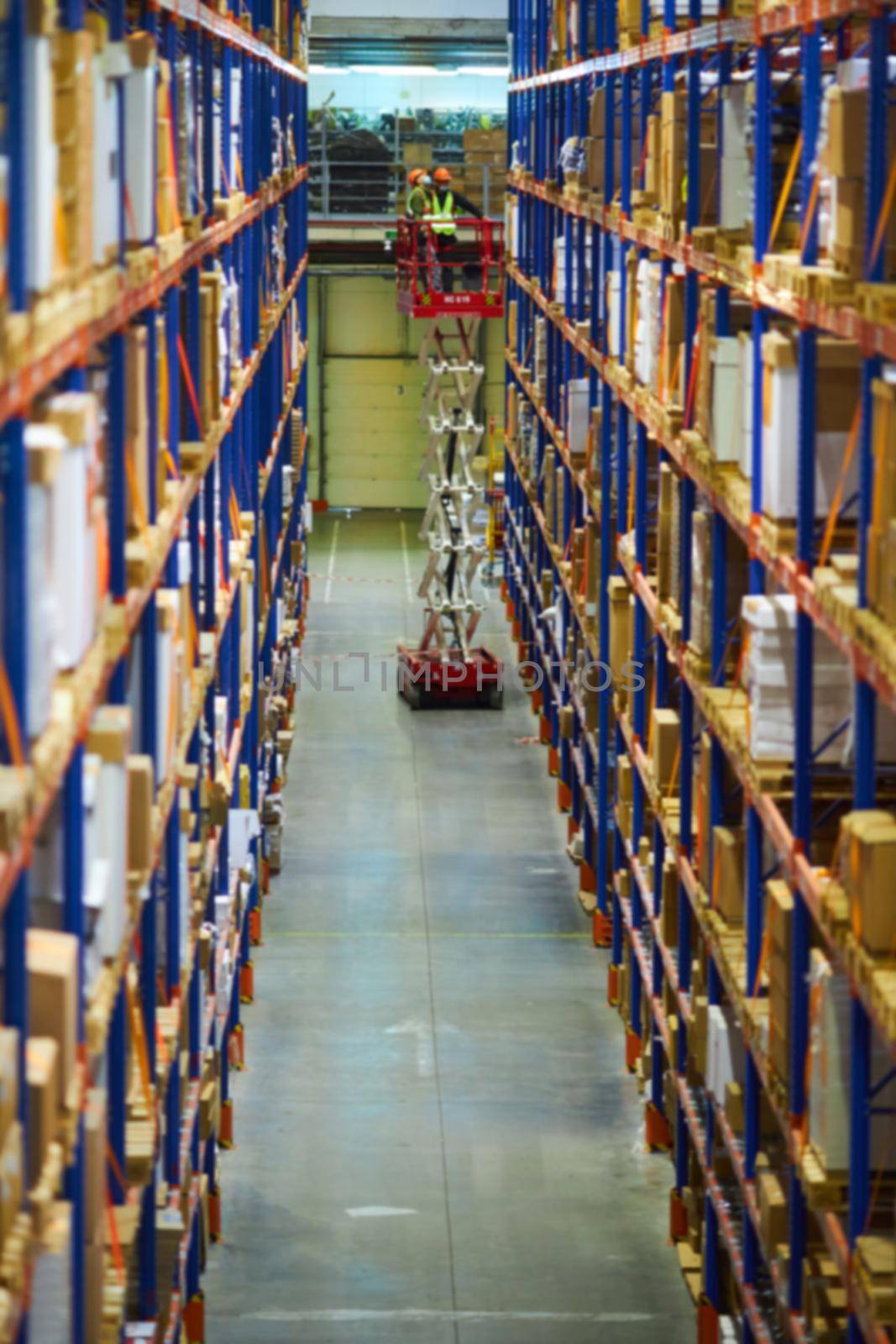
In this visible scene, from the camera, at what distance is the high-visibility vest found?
25750 millimetres

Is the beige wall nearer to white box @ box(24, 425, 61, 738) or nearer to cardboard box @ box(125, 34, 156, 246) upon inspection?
cardboard box @ box(125, 34, 156, 246)

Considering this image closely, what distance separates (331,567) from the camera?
30.8 metres

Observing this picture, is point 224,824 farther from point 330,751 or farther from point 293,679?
point 293,679

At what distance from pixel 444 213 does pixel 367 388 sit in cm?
914

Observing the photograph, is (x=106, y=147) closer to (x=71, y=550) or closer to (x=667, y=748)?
(x=71, y=550)

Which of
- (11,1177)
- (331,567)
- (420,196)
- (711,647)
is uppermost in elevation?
(420,196)

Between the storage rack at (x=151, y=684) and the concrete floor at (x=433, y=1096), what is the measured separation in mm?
472

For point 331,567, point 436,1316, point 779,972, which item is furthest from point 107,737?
point 331,567

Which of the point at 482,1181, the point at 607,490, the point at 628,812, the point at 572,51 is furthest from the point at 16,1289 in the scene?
the point at 572,51

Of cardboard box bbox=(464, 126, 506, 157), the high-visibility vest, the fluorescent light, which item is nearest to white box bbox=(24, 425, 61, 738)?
the high-visibility vest

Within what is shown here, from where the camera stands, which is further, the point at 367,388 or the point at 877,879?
the point at 367,388

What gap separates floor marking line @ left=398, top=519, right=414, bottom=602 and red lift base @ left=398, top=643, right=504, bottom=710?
16.5 feet

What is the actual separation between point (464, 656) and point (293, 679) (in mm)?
1864

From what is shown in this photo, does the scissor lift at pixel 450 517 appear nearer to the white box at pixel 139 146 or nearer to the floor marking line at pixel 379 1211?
the floor marking line at pixel 379 1211
